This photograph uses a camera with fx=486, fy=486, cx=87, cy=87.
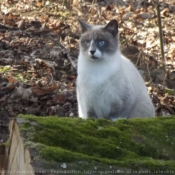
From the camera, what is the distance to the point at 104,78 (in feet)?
17.9

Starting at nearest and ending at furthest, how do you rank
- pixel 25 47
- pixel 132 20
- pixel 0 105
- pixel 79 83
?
pixel 79 83 < pixel 0 105 < pixel 25 47 < pixel 132 20

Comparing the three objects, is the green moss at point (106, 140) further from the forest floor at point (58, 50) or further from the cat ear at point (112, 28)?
the forest floor at point (58, 50)

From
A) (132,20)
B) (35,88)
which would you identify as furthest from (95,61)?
(132,20)

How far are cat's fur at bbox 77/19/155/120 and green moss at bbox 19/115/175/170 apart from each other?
169 cm

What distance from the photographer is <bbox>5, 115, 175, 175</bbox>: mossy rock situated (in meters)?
2.99

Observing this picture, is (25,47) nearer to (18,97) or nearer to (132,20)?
(18,97)

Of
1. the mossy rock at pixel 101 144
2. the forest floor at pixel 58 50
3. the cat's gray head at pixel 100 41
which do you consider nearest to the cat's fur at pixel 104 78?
the cat's gray head at pixel 100 41

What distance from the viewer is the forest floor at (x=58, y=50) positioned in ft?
21.4

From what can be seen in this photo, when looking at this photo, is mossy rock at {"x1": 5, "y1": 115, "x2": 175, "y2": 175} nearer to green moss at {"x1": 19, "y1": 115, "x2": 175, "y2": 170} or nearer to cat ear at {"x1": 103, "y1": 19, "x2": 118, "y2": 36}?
green moss at {"x1": 19, "y1": 115, "x2": 175, "y2": 170}

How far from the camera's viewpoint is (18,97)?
21.2ft

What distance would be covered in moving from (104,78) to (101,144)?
7.29 ft

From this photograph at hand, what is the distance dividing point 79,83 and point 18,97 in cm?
128

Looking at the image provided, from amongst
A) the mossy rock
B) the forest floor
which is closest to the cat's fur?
the forest floor

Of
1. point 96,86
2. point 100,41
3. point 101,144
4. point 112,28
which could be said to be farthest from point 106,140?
point 112,28
